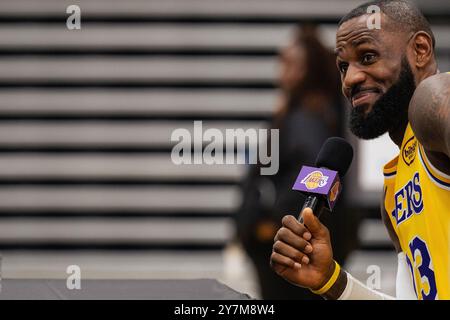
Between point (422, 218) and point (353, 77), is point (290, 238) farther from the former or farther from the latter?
point (353, 77)

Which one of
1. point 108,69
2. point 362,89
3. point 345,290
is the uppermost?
point 108,69

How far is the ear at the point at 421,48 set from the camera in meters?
4.00

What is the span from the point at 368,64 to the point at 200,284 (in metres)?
1.07

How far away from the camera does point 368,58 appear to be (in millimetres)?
3945

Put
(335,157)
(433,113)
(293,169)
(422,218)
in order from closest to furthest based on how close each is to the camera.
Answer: (433,113), (422,218), (335,157), (293,169)

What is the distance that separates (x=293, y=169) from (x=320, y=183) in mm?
2693

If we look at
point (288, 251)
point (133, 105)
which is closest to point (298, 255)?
point (288, 251)

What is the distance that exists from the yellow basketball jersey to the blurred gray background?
7.41 meters

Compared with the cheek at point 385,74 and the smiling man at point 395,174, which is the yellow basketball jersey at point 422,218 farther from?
the cheek at point 385,74

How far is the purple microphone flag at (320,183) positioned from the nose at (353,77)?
45cm

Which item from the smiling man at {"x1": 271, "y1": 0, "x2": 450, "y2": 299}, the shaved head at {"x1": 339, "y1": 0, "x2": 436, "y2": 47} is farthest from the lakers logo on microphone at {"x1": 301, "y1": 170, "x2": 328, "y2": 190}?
the shaved head at {"x1": 339, "y1": 0, "x2": 436, "y2": 47}

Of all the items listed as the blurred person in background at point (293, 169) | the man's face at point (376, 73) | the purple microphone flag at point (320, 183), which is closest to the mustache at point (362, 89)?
the man's face at point (376, 73)

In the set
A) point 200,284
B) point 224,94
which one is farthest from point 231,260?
point 200,284
